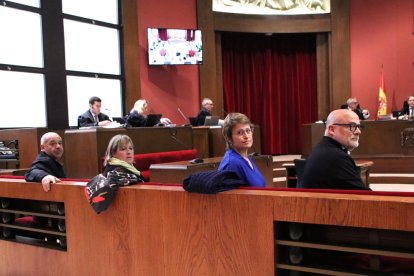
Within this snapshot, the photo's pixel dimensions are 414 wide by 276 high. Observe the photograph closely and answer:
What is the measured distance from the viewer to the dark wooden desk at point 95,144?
15.1ft

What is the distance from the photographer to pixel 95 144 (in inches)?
180

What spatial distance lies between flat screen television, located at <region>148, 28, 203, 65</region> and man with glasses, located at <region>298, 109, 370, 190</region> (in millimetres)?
5605

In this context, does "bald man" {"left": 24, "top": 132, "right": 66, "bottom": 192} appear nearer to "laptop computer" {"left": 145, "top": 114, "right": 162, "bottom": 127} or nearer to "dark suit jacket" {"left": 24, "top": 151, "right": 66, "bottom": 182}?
"dark suit jacket" {"left": 24, "top": 151, "right": 66, "bottom": 182}

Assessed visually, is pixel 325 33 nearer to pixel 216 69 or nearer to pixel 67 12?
pixel 216 69

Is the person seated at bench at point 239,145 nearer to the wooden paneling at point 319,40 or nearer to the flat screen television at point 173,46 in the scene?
the flat screen television at point 173,46

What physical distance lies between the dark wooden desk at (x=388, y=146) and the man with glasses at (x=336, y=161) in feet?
15.6

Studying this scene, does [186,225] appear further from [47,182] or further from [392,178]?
[392,178]

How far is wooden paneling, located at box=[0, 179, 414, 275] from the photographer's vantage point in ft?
4.70

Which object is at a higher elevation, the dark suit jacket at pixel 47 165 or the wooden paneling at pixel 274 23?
the wooden paneling at pixel 274 23

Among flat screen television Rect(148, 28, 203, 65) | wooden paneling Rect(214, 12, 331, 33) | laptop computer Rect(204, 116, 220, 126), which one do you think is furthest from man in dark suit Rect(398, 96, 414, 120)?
flat screen television Rect(148, 28, 203, 65)

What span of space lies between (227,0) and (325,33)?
2.17 meters

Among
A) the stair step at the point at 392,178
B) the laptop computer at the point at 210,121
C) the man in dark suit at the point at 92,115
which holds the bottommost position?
the stair step at the point at 392,178

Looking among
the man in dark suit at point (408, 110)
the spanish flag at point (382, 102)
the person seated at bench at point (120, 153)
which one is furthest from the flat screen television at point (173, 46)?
the person seated at bench at point (120, 153)

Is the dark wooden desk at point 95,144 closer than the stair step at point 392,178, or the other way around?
the dark wooden desk at point 95,144
